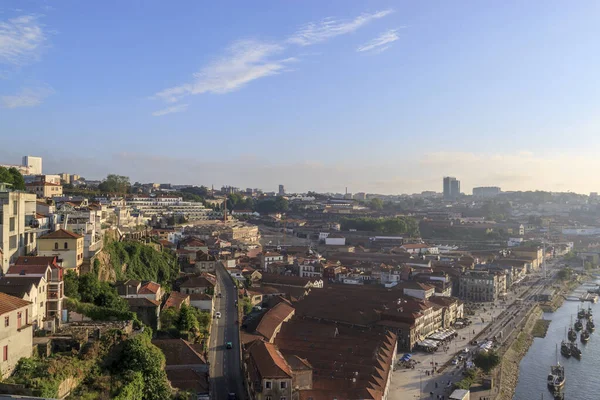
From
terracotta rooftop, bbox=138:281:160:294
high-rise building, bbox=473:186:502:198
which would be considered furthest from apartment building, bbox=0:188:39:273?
high-rise building, bbox=473:186:502:198

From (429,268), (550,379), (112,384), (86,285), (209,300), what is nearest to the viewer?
(112,384)

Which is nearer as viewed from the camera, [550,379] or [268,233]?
[550,379]

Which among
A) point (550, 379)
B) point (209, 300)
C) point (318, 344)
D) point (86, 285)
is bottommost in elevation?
point (550, 379)

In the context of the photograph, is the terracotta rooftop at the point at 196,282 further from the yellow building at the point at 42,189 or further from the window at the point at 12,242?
the yellow building at the point at 42,189

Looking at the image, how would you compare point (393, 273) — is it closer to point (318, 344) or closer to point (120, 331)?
point (318, 344)

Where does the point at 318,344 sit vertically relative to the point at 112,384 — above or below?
below

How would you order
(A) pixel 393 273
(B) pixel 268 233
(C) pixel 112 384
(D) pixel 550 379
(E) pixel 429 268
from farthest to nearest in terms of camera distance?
(B) pixel 268 233, (E) pixel 429 268, (A) pixel 393 273, (D) pixel 550 379, (C) pixel 112 384

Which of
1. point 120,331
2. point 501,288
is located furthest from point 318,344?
point 501,288
